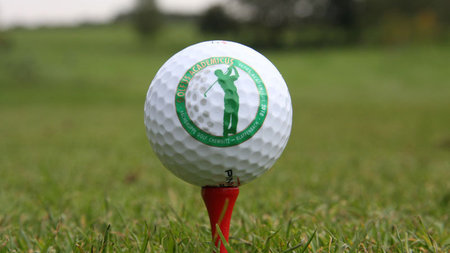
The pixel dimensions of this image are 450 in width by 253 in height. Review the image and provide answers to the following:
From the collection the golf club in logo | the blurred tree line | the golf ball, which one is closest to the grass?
the golf ball

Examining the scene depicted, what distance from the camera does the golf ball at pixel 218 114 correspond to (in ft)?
5.67

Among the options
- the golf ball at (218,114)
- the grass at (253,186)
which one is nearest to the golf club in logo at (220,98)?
the golf ball at (218,114)

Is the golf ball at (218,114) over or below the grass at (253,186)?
over

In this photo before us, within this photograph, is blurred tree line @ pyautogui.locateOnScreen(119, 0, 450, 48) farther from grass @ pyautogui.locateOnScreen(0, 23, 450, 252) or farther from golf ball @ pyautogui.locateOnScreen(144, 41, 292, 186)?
golf ball @ pyautogui.locateOnScreen(144, 41, 292, 186)

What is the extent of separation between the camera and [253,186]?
154 inches

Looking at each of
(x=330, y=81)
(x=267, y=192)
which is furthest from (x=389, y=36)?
(x=267, y=192)

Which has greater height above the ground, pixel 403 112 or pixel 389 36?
pixel 389 36

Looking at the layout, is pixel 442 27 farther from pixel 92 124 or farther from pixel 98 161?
pixel 98 161

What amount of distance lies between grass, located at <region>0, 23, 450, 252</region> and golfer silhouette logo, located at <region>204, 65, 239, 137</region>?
0.53m

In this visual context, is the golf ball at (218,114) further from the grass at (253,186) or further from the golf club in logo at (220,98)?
the grass at (253,186)

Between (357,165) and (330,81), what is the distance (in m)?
17.5

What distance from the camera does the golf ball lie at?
1728 mm

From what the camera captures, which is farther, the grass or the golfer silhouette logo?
the grass

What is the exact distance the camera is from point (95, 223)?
2471 millimetres
